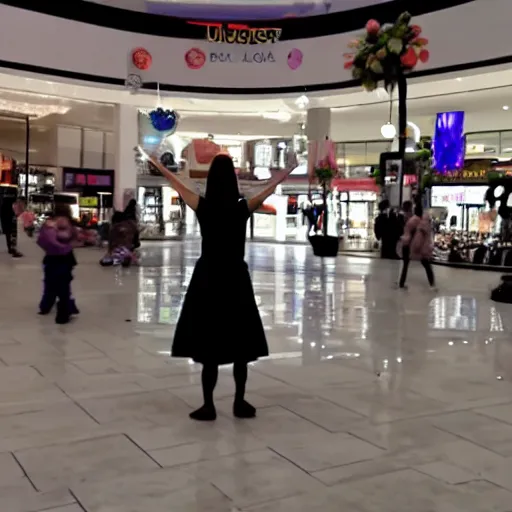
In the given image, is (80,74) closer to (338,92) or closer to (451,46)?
(338,92)

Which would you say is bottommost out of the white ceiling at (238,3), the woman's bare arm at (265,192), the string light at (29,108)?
the woman's bare arm at (265,192)

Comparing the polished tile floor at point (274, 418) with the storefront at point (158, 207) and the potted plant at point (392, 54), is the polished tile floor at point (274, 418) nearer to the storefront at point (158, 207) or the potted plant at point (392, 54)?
the potted plant at point (392, 54)

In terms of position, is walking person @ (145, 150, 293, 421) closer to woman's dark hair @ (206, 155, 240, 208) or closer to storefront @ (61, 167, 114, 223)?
woman's dark hair @ (206, 155, 240, 208)

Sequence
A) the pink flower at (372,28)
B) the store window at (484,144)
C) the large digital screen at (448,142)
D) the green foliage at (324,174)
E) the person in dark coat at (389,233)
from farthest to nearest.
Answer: the store window at (484,144) < the large digital screen at (448,142) < the green foliage at (324,174) < the person in dark coat at (389,233) < the pink flower at (372,28)

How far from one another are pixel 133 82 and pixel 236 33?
3543 mm

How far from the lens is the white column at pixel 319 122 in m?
21.5

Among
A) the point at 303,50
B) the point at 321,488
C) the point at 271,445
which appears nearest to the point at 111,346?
the point at 271,445

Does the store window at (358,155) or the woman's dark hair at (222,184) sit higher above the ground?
the store window at (358,155)

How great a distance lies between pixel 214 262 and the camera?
391 centimetres

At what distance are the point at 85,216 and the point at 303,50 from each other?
34.9 ft

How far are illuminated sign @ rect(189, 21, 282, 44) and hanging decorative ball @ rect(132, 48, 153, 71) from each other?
1703mm

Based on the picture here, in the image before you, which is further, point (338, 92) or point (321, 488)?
point (338, 92)

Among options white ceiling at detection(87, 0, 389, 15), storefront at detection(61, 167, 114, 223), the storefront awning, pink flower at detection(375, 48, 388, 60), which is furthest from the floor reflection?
the storefront awning

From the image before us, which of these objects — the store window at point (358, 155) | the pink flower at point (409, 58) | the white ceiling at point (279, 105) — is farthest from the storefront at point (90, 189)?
the pink flower at point (409, 58)
